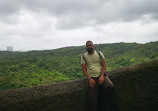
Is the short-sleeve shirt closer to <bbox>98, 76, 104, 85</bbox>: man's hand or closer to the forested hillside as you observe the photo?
<bbox>98, 76, 104, 85</bbox>: man's hand

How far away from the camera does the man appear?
4020mm

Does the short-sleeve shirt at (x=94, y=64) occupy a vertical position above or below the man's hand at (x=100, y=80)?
above

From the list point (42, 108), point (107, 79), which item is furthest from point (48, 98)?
point (107, 79)

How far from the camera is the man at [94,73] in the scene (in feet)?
13.2

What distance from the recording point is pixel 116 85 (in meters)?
4.30

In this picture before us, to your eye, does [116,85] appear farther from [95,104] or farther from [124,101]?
[95,104]

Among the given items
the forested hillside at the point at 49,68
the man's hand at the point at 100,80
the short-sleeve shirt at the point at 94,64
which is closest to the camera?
the man's hand at the point at 100,80

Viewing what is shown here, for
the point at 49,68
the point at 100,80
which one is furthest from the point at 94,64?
the point at 49,68

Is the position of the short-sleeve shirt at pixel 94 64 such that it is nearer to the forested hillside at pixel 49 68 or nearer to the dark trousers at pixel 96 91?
the dark trousers at pixel 96 91

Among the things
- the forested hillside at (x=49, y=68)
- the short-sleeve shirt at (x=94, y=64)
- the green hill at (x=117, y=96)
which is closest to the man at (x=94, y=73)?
the short-sleeve shirt at (x=94, y=64)

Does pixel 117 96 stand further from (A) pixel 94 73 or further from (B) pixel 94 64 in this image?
(B) pixel 94 64

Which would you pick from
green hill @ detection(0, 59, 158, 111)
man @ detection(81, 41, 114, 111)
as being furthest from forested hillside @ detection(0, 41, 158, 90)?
man @ detection(81, 41, 114, 111)

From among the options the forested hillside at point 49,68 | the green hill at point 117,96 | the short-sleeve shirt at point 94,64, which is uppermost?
the short-sleeve shirt at point 94,64

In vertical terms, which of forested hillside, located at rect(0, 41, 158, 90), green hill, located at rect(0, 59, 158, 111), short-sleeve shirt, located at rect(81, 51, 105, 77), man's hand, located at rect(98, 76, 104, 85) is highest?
short-sleeve shirt, located at rect(81, 51, 105, 77)
